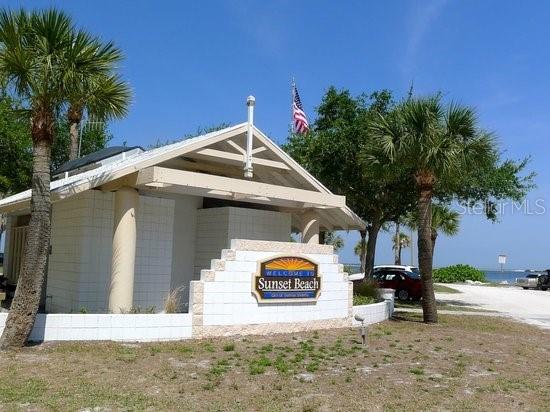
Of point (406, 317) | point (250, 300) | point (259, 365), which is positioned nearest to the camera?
point (259, 365)

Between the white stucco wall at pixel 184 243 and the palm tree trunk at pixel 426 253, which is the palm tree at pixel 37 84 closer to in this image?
the white stucco wall at pixel 184 243

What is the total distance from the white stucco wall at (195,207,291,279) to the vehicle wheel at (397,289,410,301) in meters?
12.9

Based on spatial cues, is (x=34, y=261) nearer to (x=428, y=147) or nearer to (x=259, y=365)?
(x=259, y=365)

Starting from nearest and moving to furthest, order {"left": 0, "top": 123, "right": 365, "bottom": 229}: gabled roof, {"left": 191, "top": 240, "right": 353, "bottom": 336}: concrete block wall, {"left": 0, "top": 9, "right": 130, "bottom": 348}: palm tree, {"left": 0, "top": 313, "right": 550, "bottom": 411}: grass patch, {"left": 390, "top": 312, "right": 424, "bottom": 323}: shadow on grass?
{"left": 0, "top": 313, "right": 550, "bottom": 411}: grass patch → {"left": 0, "top": 9, "right": 130, "bottom": 348}: palm tree → {"left": 191, "top": 240, "right": 353, "bottom": 336}: concrete block wall → {"left": 0, "top": 123, "right": 365, "bottom": 229}: gabled roof → {"left": 390, "top": 312, "right": 424, "bottom": 323}: shadow on grass

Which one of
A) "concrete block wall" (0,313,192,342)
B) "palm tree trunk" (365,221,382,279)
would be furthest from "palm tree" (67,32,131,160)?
"palm tree trunk" (365,221,382,279)

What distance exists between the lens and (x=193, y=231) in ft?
52.7

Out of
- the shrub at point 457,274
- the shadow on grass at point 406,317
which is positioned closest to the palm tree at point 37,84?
the shadow on grass at point 406,317

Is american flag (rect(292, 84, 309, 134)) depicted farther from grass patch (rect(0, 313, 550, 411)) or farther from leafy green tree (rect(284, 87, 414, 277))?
grass patch (rect(0, 313, 550, 411))

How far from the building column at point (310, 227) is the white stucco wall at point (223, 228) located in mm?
1144

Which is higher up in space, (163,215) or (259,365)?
(163,215)

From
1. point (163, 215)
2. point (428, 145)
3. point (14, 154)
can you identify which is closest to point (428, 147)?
point (428, 145)

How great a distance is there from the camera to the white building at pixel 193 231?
41.5ft

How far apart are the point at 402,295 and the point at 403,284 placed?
525 millimetres

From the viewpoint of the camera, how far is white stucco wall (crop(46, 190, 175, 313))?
1344 centimetres
